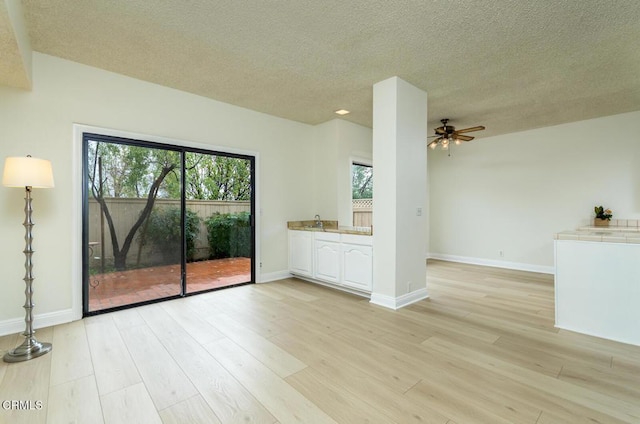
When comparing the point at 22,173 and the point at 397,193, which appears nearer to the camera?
the point at 22,173

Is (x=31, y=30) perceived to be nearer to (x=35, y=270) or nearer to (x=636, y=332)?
(x=35, y=270)

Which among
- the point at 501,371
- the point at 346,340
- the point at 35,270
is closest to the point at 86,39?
the point at 35,270

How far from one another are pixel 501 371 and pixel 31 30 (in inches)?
190

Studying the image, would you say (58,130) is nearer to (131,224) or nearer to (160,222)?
(131,224)

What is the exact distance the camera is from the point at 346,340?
269 centimetres

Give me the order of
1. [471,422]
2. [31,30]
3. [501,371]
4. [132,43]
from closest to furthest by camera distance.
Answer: [471,422]
[501,371]
[31,30]
[132,43]

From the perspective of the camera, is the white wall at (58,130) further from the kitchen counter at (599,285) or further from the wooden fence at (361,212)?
the kitchen counter at (599,285)

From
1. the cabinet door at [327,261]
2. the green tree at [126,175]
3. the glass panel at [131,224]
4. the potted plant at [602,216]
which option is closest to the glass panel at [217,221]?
the glass panel at [131,224]

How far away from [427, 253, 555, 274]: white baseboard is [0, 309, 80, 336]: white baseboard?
6.72 metres

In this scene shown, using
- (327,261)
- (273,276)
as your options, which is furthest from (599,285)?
(273,276)

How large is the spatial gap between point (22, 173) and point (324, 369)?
2962mm

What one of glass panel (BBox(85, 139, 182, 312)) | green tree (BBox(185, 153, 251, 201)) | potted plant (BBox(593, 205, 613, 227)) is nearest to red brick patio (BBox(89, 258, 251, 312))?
glass panel (BBox(85, 139, 182, 312))

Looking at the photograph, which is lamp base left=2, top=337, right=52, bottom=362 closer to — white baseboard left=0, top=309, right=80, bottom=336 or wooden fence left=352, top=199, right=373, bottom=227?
white baseboard left=0, top=309, right=80, bottom=336

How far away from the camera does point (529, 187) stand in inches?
223
